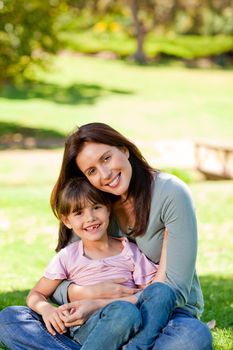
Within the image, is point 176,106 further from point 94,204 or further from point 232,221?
point 94,204

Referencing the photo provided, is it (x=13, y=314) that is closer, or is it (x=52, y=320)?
(x=52, y=320)

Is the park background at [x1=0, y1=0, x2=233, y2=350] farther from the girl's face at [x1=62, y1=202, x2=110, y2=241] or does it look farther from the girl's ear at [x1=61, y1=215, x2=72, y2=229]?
the girl's ear at [x1=61, y1=215, x2=72, y2=229]

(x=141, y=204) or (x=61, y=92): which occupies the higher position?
(x=141, y=204)

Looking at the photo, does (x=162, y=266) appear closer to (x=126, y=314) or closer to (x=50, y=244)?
(x=126, y=314)

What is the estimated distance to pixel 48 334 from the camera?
4.00m

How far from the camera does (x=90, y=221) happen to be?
403cm

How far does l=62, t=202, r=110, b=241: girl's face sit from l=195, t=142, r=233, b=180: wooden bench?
33.5ft

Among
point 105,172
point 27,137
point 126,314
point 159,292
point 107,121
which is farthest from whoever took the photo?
point 107,121

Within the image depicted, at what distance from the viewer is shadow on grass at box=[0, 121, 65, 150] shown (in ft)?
65.8

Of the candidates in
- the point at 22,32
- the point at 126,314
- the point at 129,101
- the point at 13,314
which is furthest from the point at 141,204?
the point at 129,101

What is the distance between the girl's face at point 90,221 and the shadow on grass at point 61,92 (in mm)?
23598

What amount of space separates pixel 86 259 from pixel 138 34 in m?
35.1

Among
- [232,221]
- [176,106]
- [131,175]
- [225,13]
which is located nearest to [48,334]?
[131,175]

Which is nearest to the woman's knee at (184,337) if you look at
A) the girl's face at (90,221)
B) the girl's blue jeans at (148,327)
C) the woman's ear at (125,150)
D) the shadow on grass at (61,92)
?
the girl's blue jeans at (148,327)
